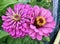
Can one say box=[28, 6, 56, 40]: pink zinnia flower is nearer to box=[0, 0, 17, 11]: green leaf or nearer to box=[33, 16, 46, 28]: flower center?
box=[33, 16, 46, 28]: flower center

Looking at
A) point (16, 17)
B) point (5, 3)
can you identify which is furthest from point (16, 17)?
point (5, 3)

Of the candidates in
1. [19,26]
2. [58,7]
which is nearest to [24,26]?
[19,26]

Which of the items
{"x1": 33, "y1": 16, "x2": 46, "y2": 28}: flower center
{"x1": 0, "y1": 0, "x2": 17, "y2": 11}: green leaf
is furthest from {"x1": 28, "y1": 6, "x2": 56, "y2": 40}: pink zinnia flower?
{"x1": 0, "y1": 0, "x2": 17, "y2": 11}: green leaf

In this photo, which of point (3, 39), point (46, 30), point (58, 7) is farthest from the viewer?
point (58, 7)

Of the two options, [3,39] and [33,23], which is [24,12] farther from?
[3,39]

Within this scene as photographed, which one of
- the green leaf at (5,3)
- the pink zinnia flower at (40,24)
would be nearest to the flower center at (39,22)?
the pink zinnia flower at (40,24)

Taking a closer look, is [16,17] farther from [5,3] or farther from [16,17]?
[5,3]
